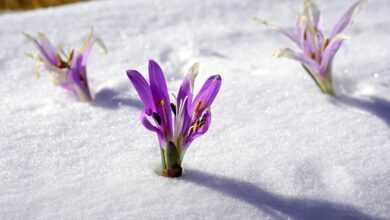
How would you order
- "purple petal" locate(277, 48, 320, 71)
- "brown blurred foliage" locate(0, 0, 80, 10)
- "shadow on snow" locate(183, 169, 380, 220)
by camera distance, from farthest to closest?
1. "brown blurred foliage" locate(0, 0, 80, 10)
2. "purple petal" locate(277, 48, 320, 71)
3. "shadow on snow" locate(183, 169, 380, 220)

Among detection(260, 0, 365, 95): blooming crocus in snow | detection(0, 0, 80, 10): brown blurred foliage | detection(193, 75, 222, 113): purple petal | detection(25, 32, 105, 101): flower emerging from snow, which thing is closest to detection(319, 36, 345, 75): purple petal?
detection(260, 0, 365, 95): blooming crocus in snow

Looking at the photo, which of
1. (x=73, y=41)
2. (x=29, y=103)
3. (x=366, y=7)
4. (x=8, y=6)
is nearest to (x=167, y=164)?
(x=29, y=103)

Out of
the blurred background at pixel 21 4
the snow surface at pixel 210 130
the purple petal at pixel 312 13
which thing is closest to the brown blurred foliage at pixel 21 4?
the blurred background at pixel 21 4

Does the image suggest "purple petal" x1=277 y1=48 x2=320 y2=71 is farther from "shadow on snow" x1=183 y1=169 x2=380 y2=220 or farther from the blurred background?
the blurred background

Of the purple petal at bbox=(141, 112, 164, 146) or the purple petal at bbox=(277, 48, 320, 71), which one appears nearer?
the purple petal at bbox=(141, 112, 164, 146)

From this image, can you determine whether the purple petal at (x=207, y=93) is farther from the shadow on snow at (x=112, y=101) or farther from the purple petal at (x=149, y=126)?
the shadow on snow at (x=112, y=101)

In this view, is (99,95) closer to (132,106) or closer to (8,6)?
(132,106)

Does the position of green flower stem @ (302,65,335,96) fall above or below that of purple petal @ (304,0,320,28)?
below

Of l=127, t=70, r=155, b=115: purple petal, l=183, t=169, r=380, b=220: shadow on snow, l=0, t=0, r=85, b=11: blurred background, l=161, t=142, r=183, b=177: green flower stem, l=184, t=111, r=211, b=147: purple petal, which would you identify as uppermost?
l=127, t=70, r=155, b=115: purple petal
